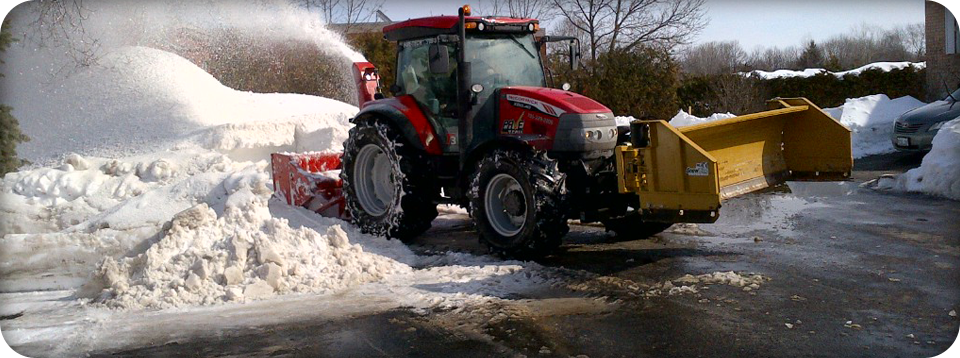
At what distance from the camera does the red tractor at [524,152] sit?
7012 millimetres

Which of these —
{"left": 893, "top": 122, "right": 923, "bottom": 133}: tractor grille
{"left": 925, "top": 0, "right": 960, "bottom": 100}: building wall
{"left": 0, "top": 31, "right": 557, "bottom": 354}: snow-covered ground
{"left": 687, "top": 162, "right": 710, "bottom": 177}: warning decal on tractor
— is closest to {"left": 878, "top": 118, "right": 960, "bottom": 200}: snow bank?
{"left": 893, "top": 122, "right": 923, "bottom": 133}: tractor grille

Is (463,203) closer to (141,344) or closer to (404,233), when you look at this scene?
(404,233)

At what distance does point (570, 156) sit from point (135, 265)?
3.69 meters

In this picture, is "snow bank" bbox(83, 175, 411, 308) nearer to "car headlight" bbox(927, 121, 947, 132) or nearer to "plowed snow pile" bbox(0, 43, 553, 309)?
"plowed snow pile" bbox(0, 43, 553, 309)

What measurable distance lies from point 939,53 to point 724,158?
18111 mm

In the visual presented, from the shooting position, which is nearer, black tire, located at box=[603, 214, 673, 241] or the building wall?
black tire, located at box=[603, 214, 673, 241]

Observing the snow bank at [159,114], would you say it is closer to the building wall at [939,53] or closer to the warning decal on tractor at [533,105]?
the warning decal on tractor at [533,105]

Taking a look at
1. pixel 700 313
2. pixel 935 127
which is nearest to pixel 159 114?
pixel 700 313

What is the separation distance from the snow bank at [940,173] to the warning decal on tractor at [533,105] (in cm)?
601

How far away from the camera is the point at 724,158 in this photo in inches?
298

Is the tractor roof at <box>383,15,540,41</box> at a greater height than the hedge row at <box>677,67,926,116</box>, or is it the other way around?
the tractor roof at <box>383,15,540,41</box>

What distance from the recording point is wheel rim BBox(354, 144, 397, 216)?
29.9ft

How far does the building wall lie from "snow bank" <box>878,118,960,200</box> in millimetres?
11056

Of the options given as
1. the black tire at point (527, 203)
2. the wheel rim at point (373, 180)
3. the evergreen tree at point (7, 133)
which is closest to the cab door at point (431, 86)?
the black tire at point (527, 203)
